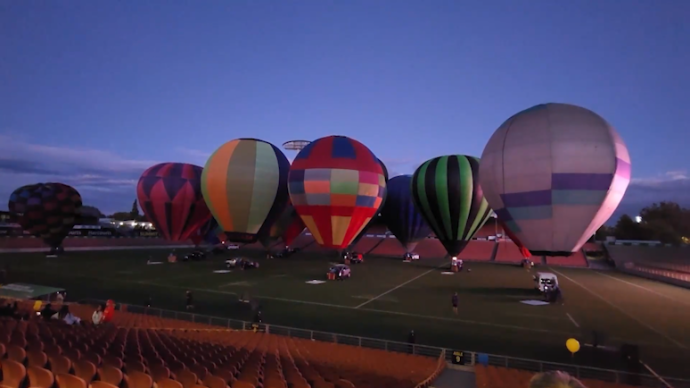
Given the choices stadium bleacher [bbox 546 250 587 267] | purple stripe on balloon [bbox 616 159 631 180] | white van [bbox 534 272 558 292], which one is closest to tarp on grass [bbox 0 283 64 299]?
purple stripe on balloon [bbox 616 159 631 180]

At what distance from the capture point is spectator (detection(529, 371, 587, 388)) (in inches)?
85.4

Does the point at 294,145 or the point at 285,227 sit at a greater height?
the point at 294,145

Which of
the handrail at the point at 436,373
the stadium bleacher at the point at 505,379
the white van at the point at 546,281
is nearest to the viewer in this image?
the handrail at the point at 436,373

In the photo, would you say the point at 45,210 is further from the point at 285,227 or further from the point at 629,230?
the point at 629,230

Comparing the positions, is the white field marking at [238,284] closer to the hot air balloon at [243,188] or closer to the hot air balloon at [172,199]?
the hot air balloon at [243,188]

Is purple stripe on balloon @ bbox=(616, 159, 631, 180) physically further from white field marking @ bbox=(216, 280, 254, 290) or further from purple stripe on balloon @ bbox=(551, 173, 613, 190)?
white field marking @ bbox=(216, 280, 254, 290)

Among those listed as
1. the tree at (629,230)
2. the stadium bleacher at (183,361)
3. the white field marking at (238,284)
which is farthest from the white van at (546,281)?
the tree at (629,230)

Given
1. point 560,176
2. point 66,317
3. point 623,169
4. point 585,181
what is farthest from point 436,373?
point 623,169

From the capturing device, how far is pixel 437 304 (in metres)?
22.7

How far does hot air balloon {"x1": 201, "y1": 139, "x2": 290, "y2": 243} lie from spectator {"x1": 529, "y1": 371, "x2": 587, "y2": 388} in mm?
34564

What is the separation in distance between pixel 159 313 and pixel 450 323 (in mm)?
13607

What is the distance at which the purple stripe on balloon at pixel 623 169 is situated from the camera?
58.2 ft

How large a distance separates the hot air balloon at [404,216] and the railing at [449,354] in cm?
3399

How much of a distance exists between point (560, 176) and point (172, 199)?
39558 millimetres
